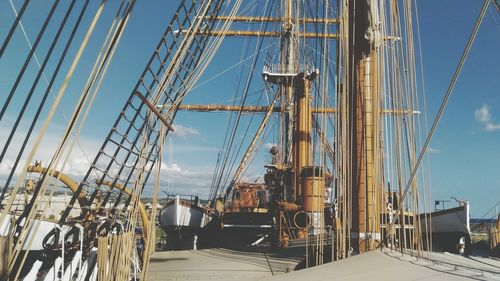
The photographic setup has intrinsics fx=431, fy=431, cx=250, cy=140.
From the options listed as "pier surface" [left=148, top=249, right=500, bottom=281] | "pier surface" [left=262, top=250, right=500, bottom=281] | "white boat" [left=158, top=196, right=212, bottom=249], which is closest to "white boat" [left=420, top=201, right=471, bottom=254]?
"pier surface" [left=148, top=249, right=500, bottom=281]

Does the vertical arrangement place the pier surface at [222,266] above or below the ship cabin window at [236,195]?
below

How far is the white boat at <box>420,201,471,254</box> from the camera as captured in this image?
1227 centimetres

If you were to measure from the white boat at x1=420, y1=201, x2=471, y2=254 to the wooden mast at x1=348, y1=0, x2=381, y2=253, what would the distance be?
6.19 m

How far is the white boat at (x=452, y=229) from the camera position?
12273mm

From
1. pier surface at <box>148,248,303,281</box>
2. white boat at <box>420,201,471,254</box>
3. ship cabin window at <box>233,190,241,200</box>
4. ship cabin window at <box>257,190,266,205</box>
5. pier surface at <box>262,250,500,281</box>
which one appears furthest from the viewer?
ship cabin window at <box>233,190,241,200</box>

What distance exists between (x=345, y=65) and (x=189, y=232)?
12.1 metres

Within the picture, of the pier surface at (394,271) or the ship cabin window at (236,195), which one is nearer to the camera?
the pier surface at (394,271)

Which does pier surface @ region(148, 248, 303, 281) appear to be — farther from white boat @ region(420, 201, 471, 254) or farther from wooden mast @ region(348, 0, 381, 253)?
white boat @ region(420, 201, 471, 254)

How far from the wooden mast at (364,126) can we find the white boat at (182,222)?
1001cm

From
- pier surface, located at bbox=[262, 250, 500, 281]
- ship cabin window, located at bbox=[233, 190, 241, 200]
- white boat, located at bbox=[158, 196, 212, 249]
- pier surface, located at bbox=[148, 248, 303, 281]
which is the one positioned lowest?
pier surface, located at bbox=[148, 248, 303, 281]

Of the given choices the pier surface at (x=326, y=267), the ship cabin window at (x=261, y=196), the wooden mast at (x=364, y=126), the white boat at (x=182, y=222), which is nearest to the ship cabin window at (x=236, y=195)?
the ship cabin window at (x=261, y=196)

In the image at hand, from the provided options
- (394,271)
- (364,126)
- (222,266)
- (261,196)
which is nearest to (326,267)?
(394,271)

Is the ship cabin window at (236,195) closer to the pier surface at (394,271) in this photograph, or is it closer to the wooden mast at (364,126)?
the wooden mast at (364,126)

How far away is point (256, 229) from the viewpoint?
52.0 ft
